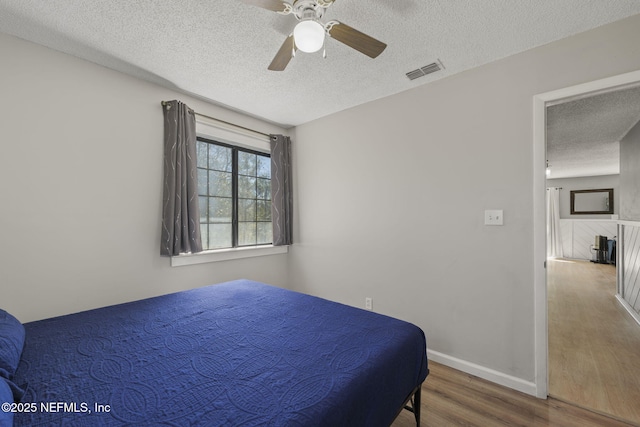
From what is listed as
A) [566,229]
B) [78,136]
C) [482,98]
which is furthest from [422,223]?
[566,229]

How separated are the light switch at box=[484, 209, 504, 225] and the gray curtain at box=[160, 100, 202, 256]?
8.27ft

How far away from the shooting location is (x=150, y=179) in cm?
237

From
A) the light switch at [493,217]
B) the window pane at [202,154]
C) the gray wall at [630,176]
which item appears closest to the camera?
the light switch at [493,217]

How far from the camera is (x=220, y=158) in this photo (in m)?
3.03

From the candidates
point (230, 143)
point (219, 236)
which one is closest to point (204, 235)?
point (219, 236)

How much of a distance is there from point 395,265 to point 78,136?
9.30ft

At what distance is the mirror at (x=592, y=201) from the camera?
688 cm

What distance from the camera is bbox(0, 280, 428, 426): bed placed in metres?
0.84

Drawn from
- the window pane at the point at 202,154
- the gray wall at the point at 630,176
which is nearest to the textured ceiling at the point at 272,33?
the window pane at the point at 202,154

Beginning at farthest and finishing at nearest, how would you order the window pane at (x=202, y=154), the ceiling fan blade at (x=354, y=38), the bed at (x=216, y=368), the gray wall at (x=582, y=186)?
the gray wall at (x=582, y=186)
the window pane at (x=202, y=154)
the ceiling fan blade at (x=354, y=38)
the bed at (x=216, y=368)

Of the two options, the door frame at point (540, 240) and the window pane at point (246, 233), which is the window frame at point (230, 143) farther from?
the door frame at point (540, 240)

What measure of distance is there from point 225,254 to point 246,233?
17.4 inches

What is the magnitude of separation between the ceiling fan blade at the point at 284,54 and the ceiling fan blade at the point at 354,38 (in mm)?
222

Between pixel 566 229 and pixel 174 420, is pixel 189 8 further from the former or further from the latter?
pixel 566 229
